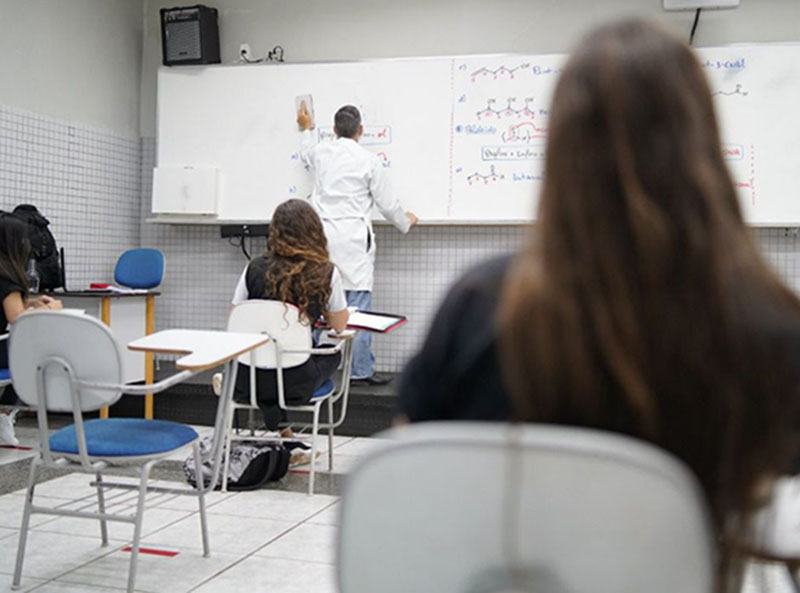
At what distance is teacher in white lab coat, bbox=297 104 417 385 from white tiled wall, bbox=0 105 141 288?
172cm

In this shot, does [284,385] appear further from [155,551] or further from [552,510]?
[552,510]

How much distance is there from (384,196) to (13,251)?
7.15 ft

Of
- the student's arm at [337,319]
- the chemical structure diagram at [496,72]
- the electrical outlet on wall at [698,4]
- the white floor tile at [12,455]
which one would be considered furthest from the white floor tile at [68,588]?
the electrical outlet on wall at [698,4]

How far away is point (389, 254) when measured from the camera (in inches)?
230

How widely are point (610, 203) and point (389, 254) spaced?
495 centimetres

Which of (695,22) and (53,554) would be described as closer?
(53,554)

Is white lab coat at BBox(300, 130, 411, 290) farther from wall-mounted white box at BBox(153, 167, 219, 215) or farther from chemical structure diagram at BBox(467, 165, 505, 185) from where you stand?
wall-mounted white box at BBox(153, 167, 219, 215)

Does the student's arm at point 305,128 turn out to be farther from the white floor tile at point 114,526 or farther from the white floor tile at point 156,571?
the white floor tile at point 156,571

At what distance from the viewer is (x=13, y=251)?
3760 millimetres

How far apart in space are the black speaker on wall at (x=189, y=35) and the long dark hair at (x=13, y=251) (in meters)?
2.53

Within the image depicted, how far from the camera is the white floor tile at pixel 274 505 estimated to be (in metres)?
3.41

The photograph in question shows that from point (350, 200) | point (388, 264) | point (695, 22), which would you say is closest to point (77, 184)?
point (350, 200)

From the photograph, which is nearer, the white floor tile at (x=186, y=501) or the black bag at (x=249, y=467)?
the white floor tile at (x=186, y=501)

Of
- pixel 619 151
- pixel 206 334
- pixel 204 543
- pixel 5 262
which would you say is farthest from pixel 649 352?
pixel 5 262
